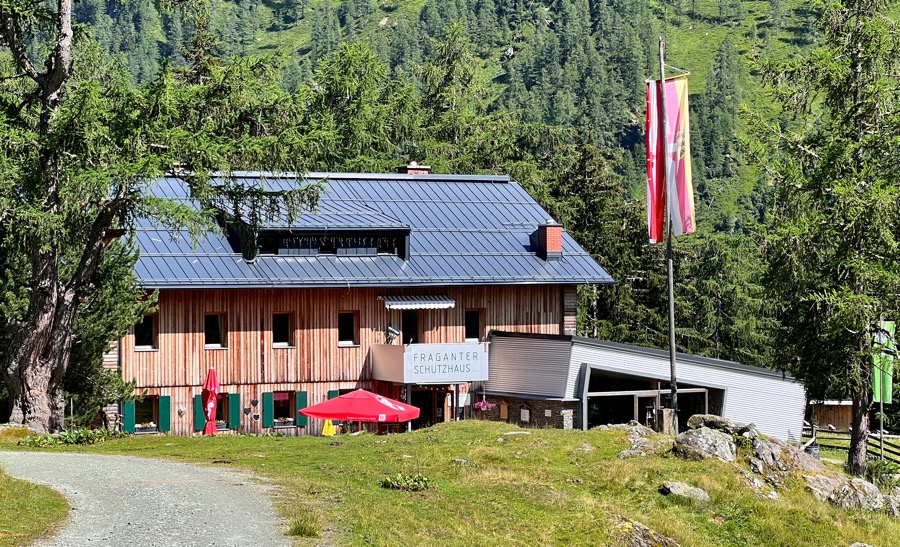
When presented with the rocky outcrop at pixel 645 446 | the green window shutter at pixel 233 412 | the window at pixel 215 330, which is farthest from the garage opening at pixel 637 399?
the rocky outcrop at pixel 645 446

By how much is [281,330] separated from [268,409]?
276cm

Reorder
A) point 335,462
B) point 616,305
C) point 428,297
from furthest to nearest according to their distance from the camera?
point 616,305
point 428,297
point 335,462

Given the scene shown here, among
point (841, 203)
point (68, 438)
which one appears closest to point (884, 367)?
point (841, 203)

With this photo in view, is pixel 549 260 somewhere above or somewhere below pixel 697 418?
above

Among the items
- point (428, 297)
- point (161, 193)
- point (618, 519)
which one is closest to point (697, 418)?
point (618, 519)

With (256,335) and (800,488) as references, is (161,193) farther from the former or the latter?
(800,488)

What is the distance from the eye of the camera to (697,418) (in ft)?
95.4

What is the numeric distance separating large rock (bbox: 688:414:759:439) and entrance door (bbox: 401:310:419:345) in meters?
18.8

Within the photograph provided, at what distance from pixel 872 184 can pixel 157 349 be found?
2271 centimetres

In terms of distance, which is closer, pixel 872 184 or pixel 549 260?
pixel 872 184

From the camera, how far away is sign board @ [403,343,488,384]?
144 ft

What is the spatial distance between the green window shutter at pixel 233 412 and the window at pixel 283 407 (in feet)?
4.57

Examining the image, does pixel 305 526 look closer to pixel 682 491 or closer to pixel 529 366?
pixel 682 491

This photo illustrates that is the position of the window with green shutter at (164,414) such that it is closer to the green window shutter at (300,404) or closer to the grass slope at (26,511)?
the green window shutter at (300,404)
